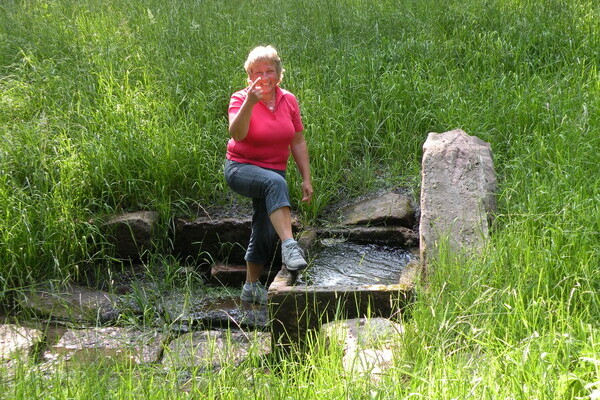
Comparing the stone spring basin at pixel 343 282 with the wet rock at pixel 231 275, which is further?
the wet rock at pixel 231 275

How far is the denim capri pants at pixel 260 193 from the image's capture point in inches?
217

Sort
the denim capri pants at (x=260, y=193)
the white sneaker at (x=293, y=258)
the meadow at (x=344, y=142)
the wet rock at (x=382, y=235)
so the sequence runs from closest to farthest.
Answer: the meadow at (x=344, y=142), the white sneaker at (x=293, y=258), the denim capri pants at (x=260, y=193), the wet rock at (x=382, y=235)

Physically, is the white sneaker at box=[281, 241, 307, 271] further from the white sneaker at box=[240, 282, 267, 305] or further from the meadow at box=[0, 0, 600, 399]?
the meadow at box=[0, 0, 600, 399]

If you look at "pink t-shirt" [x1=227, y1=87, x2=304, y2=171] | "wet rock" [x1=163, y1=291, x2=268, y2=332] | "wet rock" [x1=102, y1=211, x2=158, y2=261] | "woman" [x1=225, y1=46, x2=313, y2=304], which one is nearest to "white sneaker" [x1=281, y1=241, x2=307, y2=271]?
"woman" [x1=225, y1=46, x2=313, y2=304]

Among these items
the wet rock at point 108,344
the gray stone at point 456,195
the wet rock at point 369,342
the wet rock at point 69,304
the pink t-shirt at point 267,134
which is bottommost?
the wet rock at point 108,344

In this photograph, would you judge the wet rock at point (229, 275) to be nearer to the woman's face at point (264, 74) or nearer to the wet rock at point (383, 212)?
the wet rock at point (383, 212)

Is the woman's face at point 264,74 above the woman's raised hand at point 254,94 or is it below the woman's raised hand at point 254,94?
above

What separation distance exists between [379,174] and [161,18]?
3.87 meters

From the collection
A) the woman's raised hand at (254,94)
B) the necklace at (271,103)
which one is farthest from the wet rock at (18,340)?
the necklace at (271,103)

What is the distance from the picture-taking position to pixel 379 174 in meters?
7.23

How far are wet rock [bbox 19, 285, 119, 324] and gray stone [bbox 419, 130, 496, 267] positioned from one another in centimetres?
236

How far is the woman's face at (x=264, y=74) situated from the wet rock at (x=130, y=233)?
5.76 ft

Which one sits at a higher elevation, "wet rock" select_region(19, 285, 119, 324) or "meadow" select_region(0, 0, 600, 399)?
"meadow" select_region(0, 0, 600, 399)

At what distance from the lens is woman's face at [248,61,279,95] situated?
5.39 meters
